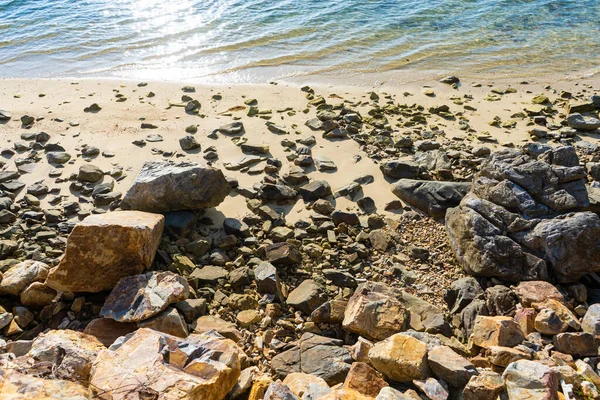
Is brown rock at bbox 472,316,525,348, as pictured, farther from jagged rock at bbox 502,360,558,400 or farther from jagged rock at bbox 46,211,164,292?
jagged rock at bbox 46,211,164,292

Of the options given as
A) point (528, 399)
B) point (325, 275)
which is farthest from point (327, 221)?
point (528, 399)

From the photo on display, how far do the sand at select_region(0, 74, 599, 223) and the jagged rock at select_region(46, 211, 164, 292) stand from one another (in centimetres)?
137

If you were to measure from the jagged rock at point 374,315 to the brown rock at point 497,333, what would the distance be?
626 millimetres

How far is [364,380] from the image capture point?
3.85 metres

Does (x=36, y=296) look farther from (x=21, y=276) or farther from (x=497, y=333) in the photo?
(x=497, y=333)

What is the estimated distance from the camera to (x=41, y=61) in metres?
13.0

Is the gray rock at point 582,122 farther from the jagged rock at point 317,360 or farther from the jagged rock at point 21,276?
the jagged rock at point 21,276

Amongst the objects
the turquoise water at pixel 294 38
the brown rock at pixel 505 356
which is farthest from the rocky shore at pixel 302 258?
the turquoise water at pixel 294 38

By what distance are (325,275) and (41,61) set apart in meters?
10.8

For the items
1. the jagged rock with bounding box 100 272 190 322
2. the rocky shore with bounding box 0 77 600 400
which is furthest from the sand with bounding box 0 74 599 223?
the jagged rock with bounding box 100 272 190 322

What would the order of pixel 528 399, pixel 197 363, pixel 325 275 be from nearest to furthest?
pixel 528 399, pixel 197 363, pixel 325 275

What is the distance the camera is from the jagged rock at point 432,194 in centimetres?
639

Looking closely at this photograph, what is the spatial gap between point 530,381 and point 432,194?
3282mm

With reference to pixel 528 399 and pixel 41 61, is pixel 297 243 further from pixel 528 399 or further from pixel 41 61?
pixel 41 61
